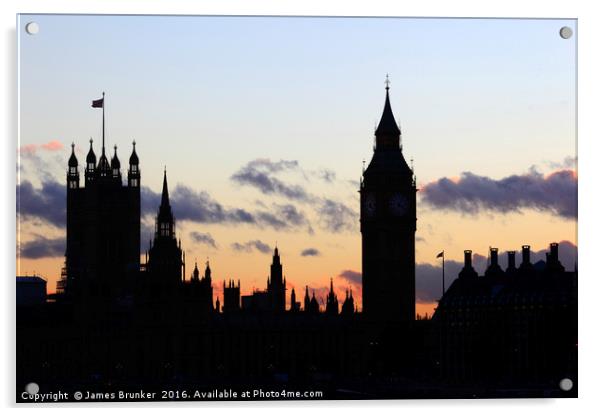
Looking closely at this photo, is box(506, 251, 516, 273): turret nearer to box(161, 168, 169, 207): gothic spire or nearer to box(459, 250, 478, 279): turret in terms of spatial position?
box(459, 250, 478, 279): turret

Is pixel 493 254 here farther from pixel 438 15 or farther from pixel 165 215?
pixel 438 15

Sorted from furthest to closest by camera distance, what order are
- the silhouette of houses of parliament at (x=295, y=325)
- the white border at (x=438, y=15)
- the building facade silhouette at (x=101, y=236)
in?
the building facade silhouette at (x=101, y=236)
the silhouette of houses of parliament at (x=295, y=325)
the white border at (x=438, y=15)

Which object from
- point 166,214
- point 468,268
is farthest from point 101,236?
point 166,214

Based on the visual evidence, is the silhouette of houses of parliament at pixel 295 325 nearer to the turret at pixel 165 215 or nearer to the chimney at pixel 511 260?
the turret at pixel 165 215

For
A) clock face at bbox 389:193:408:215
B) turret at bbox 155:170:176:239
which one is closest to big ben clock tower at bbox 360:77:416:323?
clock face at bbox 389:193:408:215

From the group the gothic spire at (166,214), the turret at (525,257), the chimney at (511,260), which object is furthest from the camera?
the chimney at (511,260)

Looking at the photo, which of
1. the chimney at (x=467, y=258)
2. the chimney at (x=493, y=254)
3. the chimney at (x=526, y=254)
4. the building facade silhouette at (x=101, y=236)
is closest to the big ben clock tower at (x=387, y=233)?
the chimney at (x=467, y=258)

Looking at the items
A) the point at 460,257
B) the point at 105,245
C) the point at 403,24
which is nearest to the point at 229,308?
the point at 105,245
